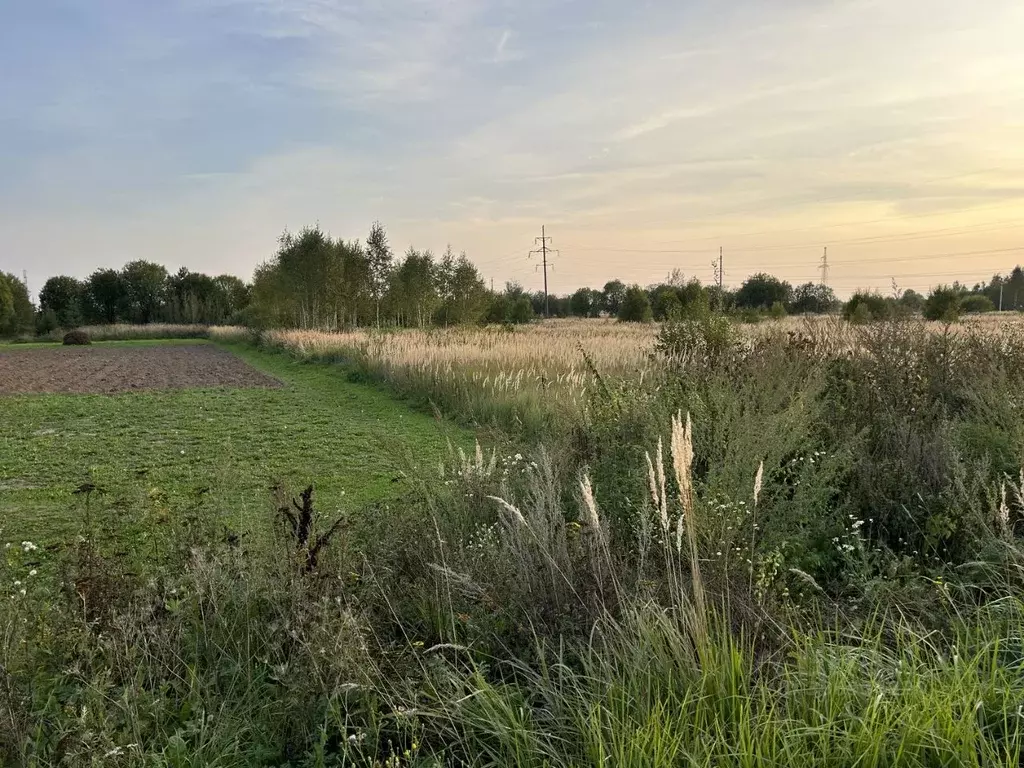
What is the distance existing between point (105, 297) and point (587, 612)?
9046 centimetres

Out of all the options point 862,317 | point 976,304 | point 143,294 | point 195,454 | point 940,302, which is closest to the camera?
point 195,454

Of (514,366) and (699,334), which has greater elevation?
(699,334)

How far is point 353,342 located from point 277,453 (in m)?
15.0

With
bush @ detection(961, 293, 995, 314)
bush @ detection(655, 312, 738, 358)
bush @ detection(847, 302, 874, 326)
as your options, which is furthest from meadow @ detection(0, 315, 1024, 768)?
bush @ detection(961, 293, 995, 314)

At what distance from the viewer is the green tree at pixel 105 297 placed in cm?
7806

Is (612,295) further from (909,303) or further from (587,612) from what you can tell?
(587,612)

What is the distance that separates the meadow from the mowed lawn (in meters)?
0.17

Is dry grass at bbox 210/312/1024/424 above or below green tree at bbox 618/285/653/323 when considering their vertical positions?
below

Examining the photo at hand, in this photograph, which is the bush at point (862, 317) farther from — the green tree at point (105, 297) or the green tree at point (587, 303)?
the green tree at point (105, 297)

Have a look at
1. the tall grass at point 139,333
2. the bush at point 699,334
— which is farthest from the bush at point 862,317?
the tall grass at point 139,333

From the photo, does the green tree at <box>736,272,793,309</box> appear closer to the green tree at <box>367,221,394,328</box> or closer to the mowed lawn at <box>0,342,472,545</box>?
the green tree at <box>367,221,394,328</box>

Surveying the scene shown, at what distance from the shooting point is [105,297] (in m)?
78.9

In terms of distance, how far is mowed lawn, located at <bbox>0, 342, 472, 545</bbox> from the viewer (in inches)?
205

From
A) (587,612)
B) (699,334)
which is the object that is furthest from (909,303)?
(587,612)
